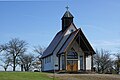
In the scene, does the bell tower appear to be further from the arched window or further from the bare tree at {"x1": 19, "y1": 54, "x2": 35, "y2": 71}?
the bare tree at {"x1": 19, "y1": 54, "x2": 35, "y2": 71}

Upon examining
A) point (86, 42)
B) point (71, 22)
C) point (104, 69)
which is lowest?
point (104, 69)

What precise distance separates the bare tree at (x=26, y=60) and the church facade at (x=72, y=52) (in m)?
34.2

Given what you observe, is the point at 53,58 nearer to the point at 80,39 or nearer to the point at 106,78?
the point at 80,39

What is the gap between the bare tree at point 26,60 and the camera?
8766cm

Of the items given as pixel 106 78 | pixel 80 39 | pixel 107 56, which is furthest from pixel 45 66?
pixel 107 56

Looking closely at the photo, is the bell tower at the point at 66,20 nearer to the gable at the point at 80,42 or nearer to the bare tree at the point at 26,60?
the gable at the point at 80,42

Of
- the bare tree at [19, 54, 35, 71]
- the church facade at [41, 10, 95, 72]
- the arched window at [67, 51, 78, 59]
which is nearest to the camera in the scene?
the church facade at [41, 10, 95, 72]

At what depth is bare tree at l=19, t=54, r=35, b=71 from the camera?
3451 inches

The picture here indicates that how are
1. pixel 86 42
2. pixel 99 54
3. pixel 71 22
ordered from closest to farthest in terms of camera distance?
pixel 86 42, pixel 71 22, pixel 99 54

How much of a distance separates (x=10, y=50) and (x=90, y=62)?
115 ft

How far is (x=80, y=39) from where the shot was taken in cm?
5053

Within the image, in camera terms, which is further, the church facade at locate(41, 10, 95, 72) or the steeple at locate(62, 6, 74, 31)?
the steeple at locate(62, 6, 74, 31)

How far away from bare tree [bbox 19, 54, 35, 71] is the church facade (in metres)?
34.2

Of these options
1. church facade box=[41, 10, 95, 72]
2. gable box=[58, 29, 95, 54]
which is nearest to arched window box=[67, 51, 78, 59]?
church facade box=[41, 10, 95, 72]
